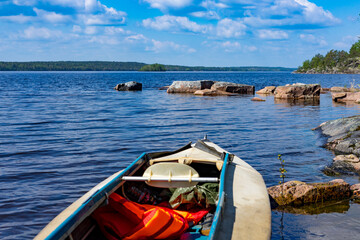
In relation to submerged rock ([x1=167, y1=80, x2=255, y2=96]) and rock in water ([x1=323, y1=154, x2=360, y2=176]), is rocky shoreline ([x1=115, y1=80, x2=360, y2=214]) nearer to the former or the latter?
rock in water ([x1=323, y1=154, x2=360, y2=176])

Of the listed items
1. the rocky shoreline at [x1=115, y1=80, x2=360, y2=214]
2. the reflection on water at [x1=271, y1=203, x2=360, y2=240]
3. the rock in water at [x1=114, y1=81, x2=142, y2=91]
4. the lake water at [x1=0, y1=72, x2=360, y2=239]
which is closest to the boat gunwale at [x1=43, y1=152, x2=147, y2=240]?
the lake water at [x1=0, y1=72, x2=360, y2=239]

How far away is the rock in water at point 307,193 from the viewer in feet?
25.3

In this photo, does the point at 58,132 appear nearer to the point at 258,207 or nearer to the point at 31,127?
the point at 31,127

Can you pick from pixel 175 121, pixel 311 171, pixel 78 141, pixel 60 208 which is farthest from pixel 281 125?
pixel 60 208

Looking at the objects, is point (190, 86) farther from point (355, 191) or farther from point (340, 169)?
point (355, 191)

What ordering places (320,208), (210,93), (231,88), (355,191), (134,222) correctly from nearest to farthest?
(134,222), (320,208), (355,191), (210,93), (231,88)

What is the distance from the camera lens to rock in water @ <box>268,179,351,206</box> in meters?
7.70

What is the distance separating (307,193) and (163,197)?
3058 mm

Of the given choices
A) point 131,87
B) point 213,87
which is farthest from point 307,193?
point 131,87

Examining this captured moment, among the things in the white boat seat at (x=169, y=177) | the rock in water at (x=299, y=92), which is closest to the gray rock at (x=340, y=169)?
the white boat seat at (x=169, y=177)

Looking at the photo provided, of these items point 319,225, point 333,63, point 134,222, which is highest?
point 333,63

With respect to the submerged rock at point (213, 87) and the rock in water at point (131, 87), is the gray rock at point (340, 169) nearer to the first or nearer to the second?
the submerged rock at point (213, 87)

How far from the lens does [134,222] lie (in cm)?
554

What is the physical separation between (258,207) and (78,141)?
11.0 m
